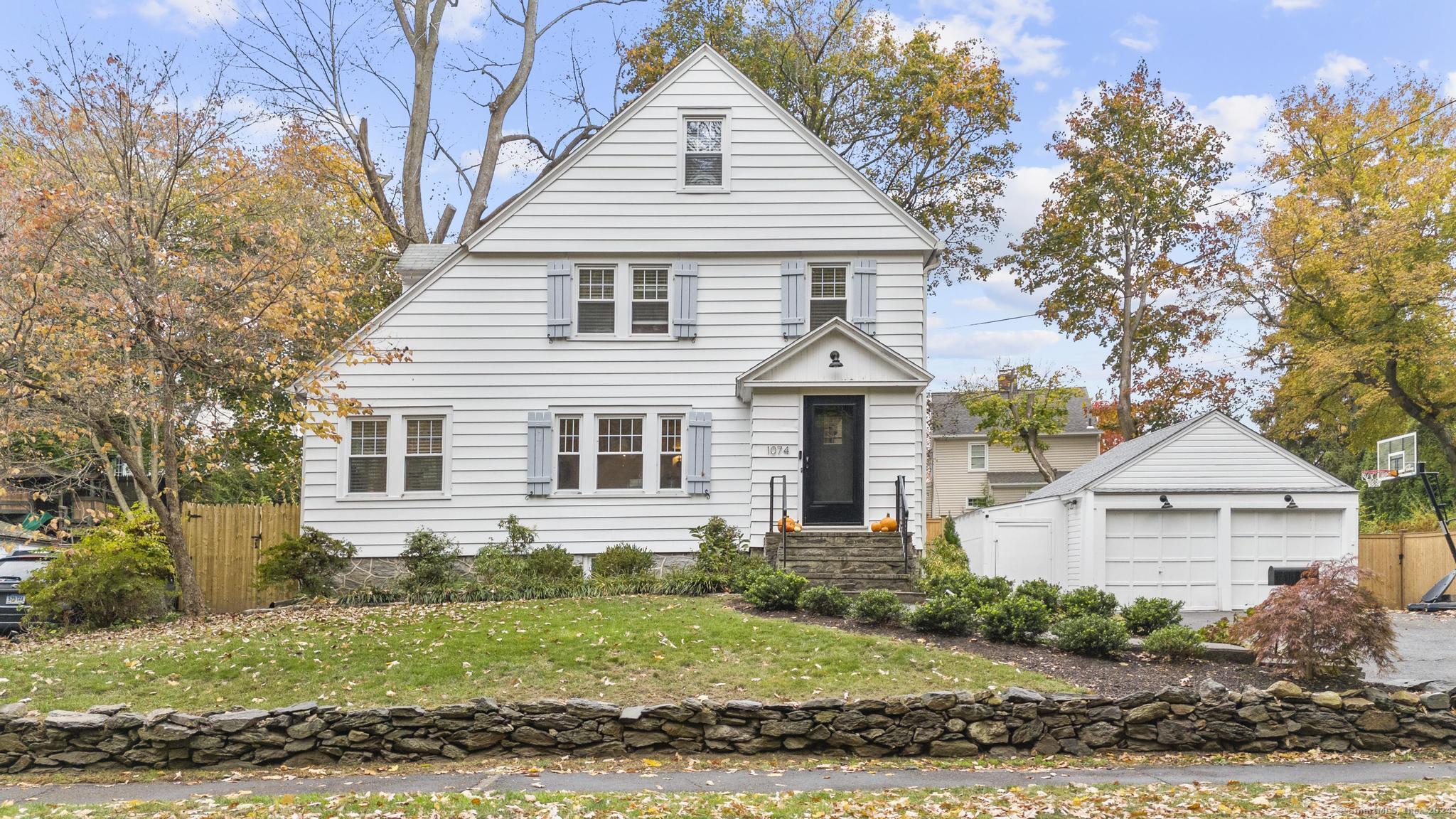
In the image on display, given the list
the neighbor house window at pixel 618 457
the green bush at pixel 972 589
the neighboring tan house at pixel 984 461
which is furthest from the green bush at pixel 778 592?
the neighboring tan house at pixel 984 461

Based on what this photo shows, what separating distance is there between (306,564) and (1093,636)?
37.9ft

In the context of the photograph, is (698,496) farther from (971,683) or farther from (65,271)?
(65,271)

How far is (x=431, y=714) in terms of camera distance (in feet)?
30.7

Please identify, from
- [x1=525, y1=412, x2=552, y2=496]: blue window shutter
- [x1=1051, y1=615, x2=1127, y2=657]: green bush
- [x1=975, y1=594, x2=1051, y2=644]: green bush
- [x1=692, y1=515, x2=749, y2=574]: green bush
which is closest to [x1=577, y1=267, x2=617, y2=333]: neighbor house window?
[x1=525, y1=412, x2=552, y2=496]: blue window shutter

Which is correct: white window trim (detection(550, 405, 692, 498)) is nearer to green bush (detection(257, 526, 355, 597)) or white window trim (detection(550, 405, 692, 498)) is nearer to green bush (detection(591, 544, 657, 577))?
green bush (detection(591, 544, 657, 577))

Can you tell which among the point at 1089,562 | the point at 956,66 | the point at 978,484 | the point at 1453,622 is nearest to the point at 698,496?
the point at 1089,562

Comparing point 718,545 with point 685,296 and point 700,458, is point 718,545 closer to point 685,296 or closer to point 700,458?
point 700,458

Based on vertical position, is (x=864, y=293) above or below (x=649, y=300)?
above

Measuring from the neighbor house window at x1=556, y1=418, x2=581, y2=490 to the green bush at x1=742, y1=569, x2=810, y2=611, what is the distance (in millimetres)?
5073

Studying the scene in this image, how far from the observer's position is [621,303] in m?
18.2

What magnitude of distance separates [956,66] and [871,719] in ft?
72.0

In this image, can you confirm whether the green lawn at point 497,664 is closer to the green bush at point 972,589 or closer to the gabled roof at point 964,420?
the green bush at point 972,589

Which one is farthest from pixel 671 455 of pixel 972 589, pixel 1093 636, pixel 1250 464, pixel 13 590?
pixel 13 590

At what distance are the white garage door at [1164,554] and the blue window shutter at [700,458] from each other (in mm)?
7061
